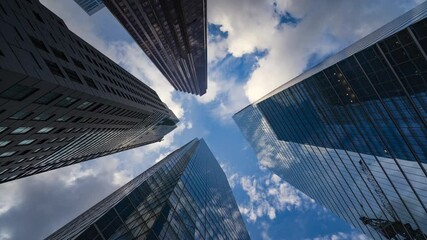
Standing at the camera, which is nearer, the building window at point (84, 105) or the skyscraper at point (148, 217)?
the skyscraper at point (148, 217)

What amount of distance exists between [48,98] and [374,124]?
5407 centimetres

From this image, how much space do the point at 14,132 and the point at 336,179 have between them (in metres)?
78.1

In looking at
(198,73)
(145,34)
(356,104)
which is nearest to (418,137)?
(356,104)

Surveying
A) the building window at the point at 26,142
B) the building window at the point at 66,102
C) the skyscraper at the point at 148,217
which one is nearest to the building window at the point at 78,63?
the building window at the point at 66,102

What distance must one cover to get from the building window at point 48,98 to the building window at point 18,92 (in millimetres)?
1881

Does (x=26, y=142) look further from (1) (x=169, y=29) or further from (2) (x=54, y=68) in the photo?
(1) (x=169, y=29)

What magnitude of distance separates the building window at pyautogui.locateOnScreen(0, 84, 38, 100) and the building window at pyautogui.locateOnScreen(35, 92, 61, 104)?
1881 millimetres

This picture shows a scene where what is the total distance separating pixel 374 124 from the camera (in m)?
52.5

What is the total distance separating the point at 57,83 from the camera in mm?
21484

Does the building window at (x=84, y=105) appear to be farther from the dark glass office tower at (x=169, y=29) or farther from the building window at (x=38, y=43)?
the dark glass office tower at (x=169, y=29)

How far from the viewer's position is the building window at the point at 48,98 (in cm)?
2167

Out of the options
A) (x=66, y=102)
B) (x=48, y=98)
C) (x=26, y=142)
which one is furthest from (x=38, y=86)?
(x=26, y=142)

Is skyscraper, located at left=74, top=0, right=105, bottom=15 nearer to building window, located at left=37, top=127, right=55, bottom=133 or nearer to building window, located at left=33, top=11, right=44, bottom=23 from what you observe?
building window, located at left=33, top=11, right=44, bottom=23

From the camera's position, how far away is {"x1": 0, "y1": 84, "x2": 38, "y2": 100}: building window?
17.7 metres
